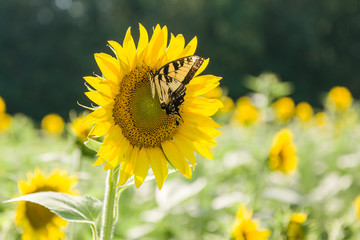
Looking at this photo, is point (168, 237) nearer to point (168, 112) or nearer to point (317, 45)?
point (168, 112)

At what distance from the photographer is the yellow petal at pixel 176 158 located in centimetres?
105

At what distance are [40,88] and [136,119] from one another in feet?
53.1

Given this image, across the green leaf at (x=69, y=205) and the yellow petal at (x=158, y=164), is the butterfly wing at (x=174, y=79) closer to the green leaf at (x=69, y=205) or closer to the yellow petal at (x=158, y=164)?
the yellow petal at (x=158, y=164)

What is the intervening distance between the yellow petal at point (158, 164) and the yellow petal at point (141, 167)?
0.6 inches

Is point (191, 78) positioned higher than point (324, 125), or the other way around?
point (324, 125)

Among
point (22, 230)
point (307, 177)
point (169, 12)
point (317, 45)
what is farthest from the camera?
point (317, 45)

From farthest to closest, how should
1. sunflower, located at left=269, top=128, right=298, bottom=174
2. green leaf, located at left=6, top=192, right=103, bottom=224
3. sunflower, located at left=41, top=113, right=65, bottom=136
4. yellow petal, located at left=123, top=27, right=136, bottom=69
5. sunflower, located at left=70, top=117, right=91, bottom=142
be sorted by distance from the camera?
sunflower, located at left=41, top=113, right=65, bottom=136 < sunflower, located at left=269, top=128, right=298, bottom=174 < sunflower, located at left=70, top=117, right=91, bottom=142 < yellow petal, located at left=123, top=27, right=136, bottom=69 < green leaf, located at left=6, top=192, right=103, bottom=224

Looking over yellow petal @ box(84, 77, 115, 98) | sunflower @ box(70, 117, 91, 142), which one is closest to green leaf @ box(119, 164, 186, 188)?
yellow petal @ box(84, 77, 115, 98)

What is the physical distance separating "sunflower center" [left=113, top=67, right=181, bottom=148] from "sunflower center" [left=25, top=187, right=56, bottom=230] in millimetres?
500

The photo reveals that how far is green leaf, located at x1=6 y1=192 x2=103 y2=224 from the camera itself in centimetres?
85

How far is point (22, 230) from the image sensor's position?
4.38 feet

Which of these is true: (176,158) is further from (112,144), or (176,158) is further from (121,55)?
(121,55)

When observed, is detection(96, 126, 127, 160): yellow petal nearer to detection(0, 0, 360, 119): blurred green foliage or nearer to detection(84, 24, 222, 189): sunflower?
detection(84, 24, 222, 189): sunflower

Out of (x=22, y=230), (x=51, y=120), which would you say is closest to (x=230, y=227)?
(x=22, y=230)
